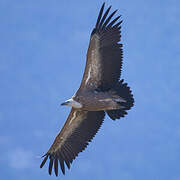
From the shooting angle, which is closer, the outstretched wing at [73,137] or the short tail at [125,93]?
the short tail at [125,93]

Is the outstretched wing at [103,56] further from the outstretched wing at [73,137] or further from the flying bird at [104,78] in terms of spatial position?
the outstretched wing at [73,137]

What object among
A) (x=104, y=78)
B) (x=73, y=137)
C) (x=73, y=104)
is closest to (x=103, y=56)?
(x=104, y=78)

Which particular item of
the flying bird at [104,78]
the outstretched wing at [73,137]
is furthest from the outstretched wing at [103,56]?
the outstretched wing at [73,137]

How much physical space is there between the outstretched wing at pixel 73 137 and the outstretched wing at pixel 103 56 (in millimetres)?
756

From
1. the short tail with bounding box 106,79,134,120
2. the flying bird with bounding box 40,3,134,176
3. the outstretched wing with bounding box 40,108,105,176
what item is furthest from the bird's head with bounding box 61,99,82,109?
the short tail with bounding box 106,79,134,120

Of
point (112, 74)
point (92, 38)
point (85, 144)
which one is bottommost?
point (85, 144)

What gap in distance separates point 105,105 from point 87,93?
426 mm

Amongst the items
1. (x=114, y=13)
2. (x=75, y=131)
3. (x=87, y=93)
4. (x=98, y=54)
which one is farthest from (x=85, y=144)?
(x=114, y=13)

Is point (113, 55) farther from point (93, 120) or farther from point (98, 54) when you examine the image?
point (93, 120)

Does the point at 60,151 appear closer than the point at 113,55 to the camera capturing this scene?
No

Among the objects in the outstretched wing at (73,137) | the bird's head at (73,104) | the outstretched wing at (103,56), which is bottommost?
the outstretched wing at (73,137)

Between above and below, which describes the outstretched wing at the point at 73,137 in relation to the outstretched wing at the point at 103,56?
below

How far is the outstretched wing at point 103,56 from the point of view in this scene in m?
10.9

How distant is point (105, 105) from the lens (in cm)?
1098
